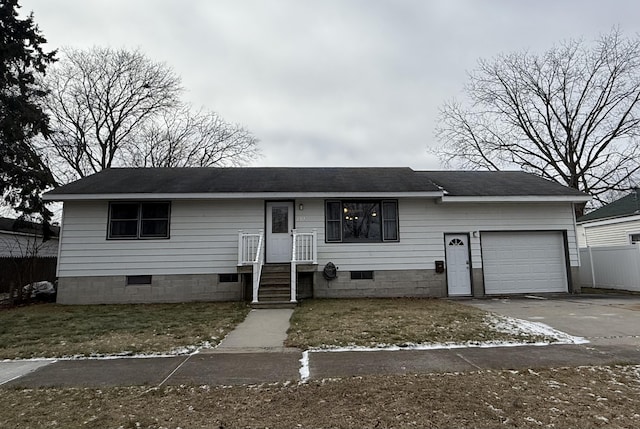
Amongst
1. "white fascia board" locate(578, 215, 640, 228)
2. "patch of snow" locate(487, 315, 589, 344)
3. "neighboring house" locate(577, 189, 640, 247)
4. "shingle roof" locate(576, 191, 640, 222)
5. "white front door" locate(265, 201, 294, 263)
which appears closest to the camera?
"patch of snow" locate(487, 315, 589, 344)

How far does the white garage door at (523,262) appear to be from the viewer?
11.5 m

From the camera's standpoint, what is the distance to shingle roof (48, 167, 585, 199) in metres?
10.9

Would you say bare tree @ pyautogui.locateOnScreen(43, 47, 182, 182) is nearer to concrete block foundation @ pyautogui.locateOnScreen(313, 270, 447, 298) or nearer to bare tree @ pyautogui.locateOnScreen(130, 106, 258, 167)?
bare tree @ pyautogui.locateOnScreen(130, 106, 258, 167)

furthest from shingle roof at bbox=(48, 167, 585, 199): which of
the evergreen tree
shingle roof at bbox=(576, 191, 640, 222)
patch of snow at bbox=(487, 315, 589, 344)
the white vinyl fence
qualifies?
shingle roof at bbox=(576, 191, 640, 222)

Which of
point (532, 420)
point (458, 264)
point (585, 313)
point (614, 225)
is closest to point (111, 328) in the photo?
point (532, 420)

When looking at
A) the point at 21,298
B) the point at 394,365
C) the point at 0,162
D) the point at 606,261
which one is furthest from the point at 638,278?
the point at 0,162

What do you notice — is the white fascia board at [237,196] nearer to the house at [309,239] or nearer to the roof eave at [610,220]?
the house at [309,239]

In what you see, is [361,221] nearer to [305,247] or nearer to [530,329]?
[305,247]

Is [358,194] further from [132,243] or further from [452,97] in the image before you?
[452,97]

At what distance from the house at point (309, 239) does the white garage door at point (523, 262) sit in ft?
0.11

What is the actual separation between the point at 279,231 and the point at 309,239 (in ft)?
3.43

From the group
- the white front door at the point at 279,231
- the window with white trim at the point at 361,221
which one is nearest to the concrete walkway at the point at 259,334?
the white front door at the point at 279,231

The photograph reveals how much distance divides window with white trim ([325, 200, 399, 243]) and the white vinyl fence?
26.6 ft

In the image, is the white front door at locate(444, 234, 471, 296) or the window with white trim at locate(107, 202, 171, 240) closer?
the window with white trim at locate(107, 202, 171, 240)
